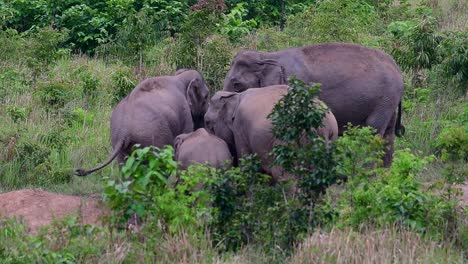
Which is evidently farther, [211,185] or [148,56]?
[148,56]

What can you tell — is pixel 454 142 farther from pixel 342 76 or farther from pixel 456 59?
pixel 456 59

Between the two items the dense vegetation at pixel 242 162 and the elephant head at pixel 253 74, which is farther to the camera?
the elephant head at pixel 253 74

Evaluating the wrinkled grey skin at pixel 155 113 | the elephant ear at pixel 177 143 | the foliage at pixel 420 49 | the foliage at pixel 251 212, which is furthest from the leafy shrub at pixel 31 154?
the foliage at pixel 420 49

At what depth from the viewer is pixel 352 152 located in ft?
30.8

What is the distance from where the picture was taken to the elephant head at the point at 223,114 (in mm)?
11508

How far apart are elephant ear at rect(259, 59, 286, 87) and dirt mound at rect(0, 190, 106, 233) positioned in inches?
107

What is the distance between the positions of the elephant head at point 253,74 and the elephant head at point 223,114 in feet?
3.69

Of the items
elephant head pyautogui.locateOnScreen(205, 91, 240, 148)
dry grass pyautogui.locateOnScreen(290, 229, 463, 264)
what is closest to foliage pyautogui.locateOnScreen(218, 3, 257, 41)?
elephant head pyautogui.locateOnScreen(205, 91, 240, 148)

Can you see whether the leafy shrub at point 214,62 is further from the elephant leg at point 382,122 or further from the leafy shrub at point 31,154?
the leafy shrub at point 31,154

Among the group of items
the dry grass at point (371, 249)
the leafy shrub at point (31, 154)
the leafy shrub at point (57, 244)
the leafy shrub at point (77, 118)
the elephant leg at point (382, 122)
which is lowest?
the leafy shrub at point (77, 118)

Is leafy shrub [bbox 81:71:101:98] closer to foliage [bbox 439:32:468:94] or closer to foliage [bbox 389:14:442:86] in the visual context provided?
foliage [bbox 389:14:442:86]

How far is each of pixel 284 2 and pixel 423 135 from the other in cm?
741

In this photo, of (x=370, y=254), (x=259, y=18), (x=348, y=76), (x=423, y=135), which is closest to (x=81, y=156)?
(x=348, y=76)

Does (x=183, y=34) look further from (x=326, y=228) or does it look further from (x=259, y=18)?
(x=326, y=228)
